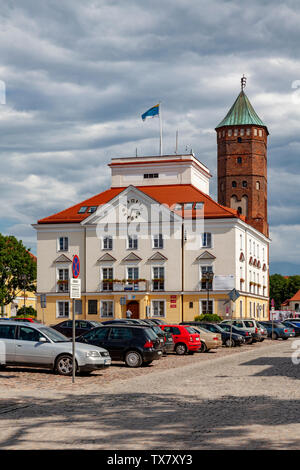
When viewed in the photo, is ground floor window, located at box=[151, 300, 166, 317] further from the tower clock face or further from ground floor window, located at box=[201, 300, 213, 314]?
the tower clock face

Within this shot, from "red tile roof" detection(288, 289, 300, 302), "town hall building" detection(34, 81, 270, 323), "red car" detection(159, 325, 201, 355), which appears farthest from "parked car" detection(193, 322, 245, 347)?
"red tile roof" detection(288, 289, 300, 302)

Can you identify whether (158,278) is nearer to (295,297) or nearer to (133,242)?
(133,242)

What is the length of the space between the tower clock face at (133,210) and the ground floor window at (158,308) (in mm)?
8930

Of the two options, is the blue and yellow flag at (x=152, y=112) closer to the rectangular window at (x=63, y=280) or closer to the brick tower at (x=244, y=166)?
the rectangular window at (x=63, y=280)

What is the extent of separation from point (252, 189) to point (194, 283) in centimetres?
2601

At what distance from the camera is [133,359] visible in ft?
85.5

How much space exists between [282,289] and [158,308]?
99.1 m

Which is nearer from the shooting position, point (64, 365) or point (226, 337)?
point (64, 365)

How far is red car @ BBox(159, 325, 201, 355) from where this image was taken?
33.9 meters

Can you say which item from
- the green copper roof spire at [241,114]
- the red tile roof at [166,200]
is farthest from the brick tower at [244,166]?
the red tile roof at [166,200]

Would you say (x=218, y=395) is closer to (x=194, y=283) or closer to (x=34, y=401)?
(x=34, y=401)

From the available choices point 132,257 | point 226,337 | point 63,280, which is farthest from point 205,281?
point 226,337
